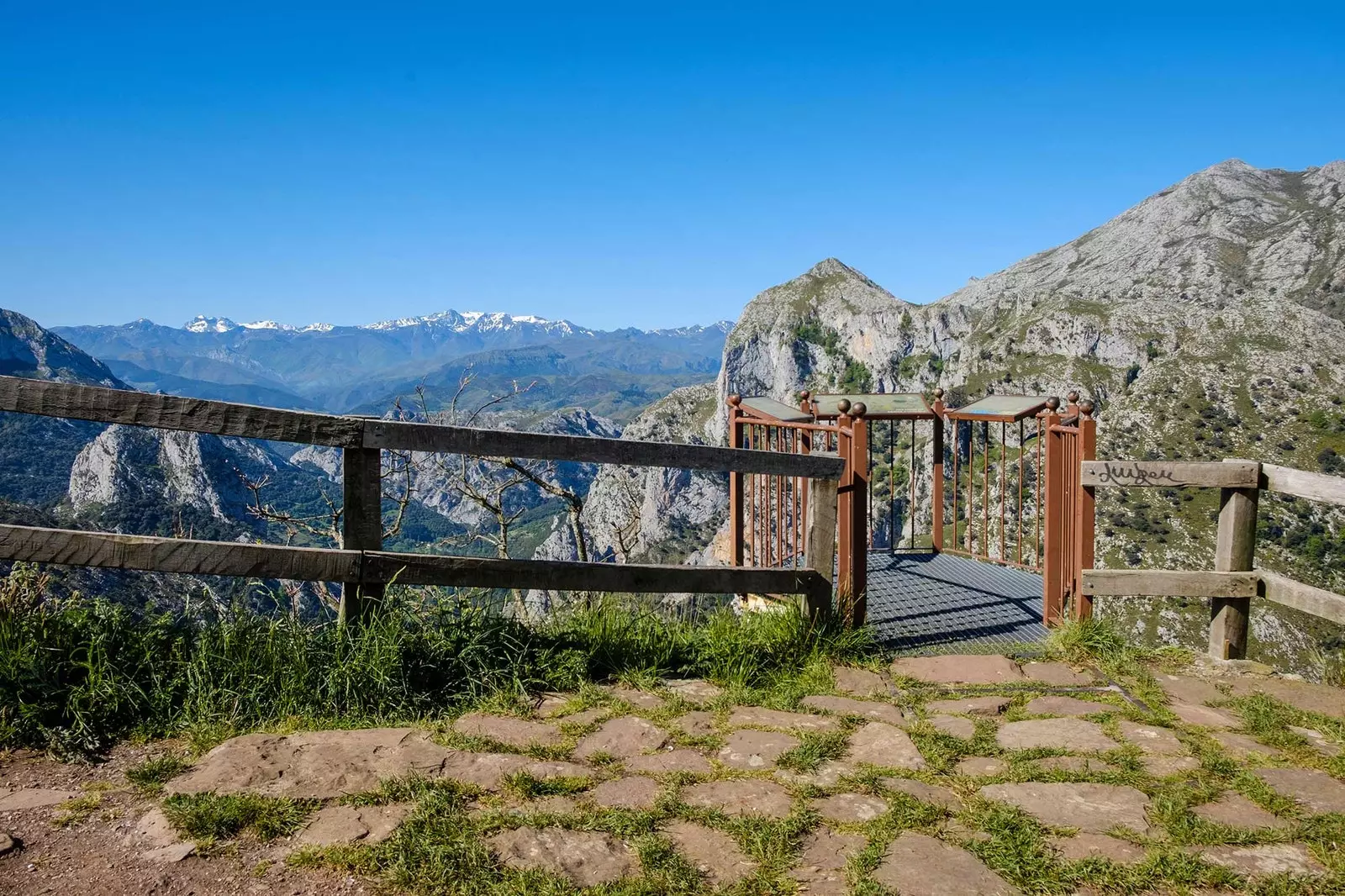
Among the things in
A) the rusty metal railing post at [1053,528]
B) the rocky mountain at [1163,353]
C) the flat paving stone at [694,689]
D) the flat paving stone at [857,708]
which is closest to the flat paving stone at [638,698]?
the flat paving stone at [694,689]

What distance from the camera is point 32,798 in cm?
282

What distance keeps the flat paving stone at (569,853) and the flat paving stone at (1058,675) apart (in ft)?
9.75

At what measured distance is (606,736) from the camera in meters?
3.58

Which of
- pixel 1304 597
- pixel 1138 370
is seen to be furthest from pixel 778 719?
pixel 1138 370

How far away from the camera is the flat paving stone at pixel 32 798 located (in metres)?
2.75

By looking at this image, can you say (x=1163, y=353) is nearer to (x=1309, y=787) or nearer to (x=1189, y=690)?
(x=1189, y=690)

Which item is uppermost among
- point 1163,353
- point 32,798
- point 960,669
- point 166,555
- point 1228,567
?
point 1163,353

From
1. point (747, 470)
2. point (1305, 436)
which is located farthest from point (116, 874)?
point (1305, 436)

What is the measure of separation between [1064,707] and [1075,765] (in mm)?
831

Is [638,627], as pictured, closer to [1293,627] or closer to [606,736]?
[606,736]

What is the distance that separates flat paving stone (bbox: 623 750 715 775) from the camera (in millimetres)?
3266

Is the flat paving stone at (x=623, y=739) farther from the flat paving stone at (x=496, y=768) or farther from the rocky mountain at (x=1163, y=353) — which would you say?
the rocky mountain at (x=1163, y=353)

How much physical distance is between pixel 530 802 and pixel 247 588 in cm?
191

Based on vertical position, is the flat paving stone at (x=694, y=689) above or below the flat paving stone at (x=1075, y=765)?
above
